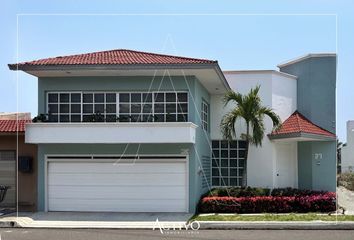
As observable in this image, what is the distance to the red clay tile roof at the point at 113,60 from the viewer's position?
18.5m

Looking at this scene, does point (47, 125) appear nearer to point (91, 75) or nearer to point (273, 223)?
point (91, 75)

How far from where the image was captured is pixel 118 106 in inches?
787

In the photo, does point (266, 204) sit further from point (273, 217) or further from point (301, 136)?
point (301, 136)

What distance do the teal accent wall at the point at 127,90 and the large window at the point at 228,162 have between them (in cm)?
381

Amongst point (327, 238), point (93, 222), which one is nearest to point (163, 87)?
point (93, 222)

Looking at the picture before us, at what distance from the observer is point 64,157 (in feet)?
64.8

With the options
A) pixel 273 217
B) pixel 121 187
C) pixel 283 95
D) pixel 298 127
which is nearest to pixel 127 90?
pixel 121 187

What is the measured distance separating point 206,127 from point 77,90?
592 cm

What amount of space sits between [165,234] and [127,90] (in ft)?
21.7

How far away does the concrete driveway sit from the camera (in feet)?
54.6

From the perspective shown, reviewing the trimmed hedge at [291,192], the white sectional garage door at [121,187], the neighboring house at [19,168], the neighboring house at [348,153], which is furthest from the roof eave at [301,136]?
the neighboring house at [348,153]

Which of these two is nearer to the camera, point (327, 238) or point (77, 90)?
point (327, 238)

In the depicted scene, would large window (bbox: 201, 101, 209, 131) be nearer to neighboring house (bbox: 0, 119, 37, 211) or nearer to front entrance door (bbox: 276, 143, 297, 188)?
front entrance door (bbox: 276, 143, 297, 188)

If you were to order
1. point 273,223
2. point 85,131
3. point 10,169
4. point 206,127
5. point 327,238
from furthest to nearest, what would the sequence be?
point 206,127 → point 10,169 → point 85,131 → point 273,223 → point 327,238
